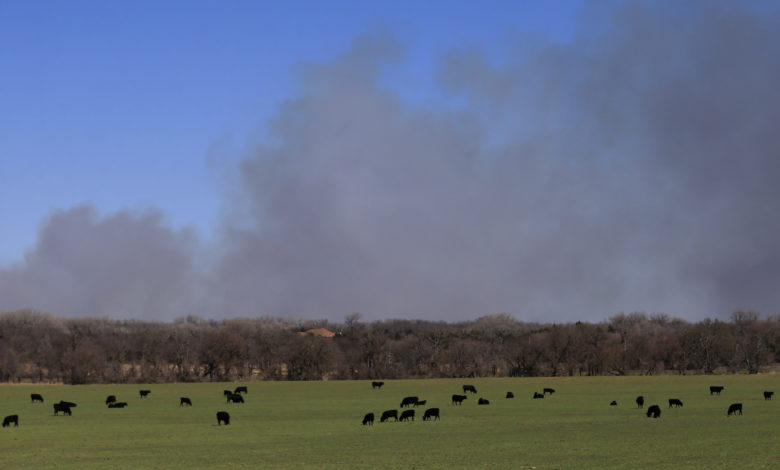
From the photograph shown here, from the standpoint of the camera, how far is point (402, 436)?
43031 mm

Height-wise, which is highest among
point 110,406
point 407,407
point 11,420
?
point 11,420

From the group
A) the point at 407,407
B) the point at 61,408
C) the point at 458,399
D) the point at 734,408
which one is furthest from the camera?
the point at 458,399

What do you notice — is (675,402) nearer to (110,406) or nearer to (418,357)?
(110,406)

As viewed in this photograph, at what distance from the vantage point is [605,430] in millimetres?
44156

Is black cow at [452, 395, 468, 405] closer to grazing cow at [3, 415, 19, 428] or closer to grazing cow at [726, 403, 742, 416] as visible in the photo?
grazing cow at [726, 403, 742, 416]

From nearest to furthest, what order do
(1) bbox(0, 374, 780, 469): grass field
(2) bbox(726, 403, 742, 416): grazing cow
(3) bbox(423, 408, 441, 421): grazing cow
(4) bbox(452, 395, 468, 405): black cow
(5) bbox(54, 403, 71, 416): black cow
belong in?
1. (1) bbox(0, 374, 780, 469): grass field
2. (3) bbox(423, 408, 441, 421): grazing cow
3. (2) bbox(726, 403, 742, 416): grazing cow
4. (5) bbox(54, 403, 71, 416): black cow
5. (4) bbox(452, 395, 468, 405): black cow

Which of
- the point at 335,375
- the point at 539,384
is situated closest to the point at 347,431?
the point at 539,384

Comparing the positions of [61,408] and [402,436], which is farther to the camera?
[61,408]

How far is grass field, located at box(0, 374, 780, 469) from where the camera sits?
1278 inches

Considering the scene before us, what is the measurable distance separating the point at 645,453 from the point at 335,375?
113124mm

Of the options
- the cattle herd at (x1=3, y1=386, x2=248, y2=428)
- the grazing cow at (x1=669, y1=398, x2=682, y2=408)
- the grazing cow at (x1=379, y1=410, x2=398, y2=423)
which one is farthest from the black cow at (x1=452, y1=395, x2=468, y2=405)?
the cattle herd at (x1=3, y1=386, x2=248, y2=428)

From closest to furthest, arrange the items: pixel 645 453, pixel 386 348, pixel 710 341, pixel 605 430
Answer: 1. pixel 645 453
2. pixel 605 430
3. pixel 710 341
4. pixel 386 348

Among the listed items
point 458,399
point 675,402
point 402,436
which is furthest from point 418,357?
point 402,436

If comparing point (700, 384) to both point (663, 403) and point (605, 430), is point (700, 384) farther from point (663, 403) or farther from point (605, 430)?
point (605, 430)
